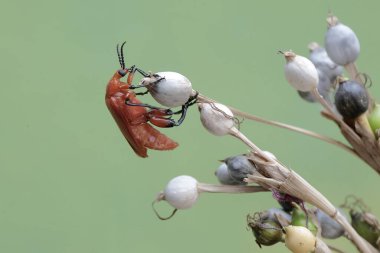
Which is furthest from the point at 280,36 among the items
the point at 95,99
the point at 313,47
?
the point at 313,47

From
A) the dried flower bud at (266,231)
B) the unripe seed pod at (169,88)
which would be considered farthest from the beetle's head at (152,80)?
the dried flower bud at (266,231)

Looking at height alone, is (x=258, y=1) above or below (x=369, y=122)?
above

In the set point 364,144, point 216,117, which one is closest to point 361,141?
point 364,144

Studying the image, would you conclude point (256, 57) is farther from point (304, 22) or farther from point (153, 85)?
point (153, 85)

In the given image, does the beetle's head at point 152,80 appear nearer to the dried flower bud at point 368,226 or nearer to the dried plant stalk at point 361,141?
the dried plant stalk at point 361,141

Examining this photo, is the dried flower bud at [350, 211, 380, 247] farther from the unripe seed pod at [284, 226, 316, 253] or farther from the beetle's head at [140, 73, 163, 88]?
the beetle's head at [140, 73, 163, 88]

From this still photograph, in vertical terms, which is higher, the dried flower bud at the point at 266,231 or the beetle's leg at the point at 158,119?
the beetle's leg at the point at 158,119
